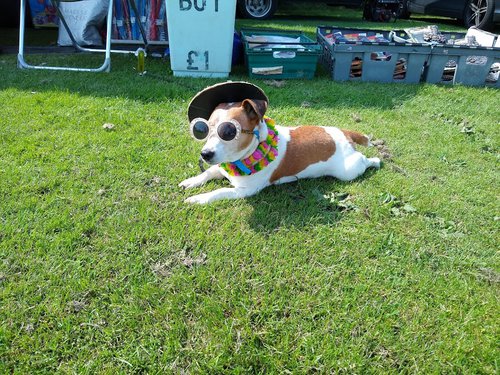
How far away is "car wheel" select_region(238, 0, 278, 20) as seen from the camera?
903 cm

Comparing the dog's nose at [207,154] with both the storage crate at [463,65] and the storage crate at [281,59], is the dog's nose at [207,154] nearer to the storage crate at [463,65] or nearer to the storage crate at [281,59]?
the storage crate at [281,59]

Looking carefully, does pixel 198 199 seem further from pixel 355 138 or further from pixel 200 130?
pixel 355 138

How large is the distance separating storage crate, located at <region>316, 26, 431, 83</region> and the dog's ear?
308 cm

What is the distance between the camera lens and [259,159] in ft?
7.50

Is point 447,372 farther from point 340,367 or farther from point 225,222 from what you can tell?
point 225,222

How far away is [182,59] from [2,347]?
12.7ft

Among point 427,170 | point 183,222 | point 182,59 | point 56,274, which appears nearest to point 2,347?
point 56,274

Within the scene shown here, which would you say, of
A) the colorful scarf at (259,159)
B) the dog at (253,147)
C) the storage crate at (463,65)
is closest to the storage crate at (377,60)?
the storage crate at (463,65)

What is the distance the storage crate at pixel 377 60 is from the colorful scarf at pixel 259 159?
2.94 m

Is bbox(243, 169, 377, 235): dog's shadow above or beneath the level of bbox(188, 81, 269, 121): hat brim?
beneath

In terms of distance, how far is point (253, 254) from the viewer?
80.8 inches

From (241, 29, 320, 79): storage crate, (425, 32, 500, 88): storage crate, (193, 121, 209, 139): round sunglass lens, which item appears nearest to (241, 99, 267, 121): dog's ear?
(193, 121, 209, 139): round sunglass lens

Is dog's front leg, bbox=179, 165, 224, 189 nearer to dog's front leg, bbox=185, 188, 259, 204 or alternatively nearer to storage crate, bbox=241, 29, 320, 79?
dog's front leg, bbox=185, 188, 259, 204

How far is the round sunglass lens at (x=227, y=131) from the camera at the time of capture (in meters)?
1.98
